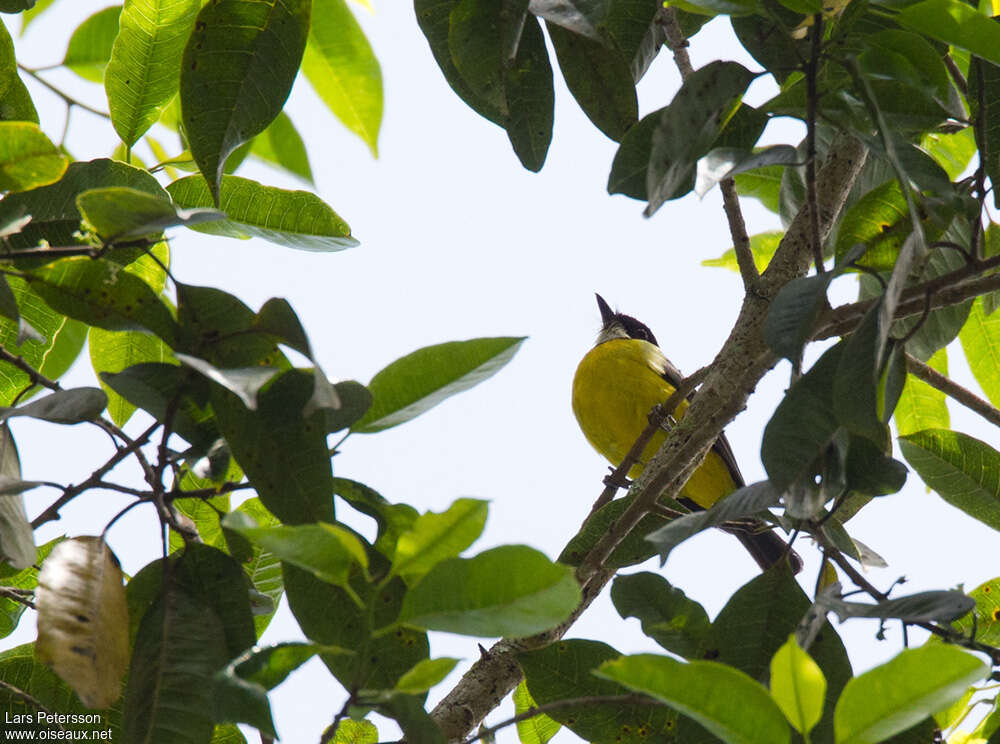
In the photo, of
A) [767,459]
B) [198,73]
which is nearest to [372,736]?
[767,459]

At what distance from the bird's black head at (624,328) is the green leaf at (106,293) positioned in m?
4.45

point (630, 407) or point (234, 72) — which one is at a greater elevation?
point (630, 407)

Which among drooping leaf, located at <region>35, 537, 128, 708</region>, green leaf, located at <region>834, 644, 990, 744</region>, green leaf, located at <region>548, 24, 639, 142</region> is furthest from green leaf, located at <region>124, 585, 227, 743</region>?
green leaf, located at <region>548, 24, 639, 142</region>

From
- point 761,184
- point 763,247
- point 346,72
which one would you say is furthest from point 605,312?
point 346,72

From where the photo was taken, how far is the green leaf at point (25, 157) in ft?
4.07

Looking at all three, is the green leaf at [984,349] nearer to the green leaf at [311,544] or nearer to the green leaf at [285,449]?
the green leaf at [285,449]

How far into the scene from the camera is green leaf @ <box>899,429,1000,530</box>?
60.9 inches

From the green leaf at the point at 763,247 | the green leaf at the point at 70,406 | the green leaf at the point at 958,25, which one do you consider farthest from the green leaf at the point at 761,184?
the green leaf at the point at 70,406

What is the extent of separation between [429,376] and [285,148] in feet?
5.03

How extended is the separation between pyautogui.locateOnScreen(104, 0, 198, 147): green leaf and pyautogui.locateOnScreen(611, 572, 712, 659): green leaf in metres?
1.03

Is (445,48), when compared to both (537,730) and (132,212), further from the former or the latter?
(537,730)

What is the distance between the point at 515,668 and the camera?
1724 mm

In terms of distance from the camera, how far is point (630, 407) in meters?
4.32

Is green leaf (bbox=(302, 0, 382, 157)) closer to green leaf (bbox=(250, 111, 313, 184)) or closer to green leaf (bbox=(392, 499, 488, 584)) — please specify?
green leaf (bbox=(250, 111, 313, 184))
